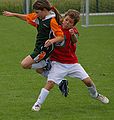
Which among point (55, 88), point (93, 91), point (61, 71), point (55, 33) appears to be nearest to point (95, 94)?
point (93, 91)

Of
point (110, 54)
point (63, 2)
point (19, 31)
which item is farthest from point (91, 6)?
point (110, 54)

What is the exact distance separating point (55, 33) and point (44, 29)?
32cm

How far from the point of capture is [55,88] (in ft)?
32.6

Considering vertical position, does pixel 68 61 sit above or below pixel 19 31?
above

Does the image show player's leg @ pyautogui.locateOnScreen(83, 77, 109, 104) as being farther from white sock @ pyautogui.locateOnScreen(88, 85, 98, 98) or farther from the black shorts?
the black shorts

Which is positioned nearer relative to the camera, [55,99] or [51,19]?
[51,19]

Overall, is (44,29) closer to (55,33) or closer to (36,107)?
(55,33)

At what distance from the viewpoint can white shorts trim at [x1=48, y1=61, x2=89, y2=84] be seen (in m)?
8.23

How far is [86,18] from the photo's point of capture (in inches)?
972

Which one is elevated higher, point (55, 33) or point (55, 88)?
point (55, 33)

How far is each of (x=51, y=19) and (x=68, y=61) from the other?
67 cm

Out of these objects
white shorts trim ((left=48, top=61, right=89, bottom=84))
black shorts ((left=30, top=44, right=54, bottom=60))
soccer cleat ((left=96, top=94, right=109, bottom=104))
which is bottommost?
soccer cleat ((left=96, top=94, right=109, bottom=104))

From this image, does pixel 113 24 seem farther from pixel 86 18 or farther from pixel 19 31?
pixel 19 31

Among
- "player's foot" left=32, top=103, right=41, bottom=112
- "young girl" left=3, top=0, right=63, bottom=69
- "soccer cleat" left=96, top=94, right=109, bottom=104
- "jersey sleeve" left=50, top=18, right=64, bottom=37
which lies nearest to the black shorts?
"young girl" left=3, top=0, right=63, bottom=69
